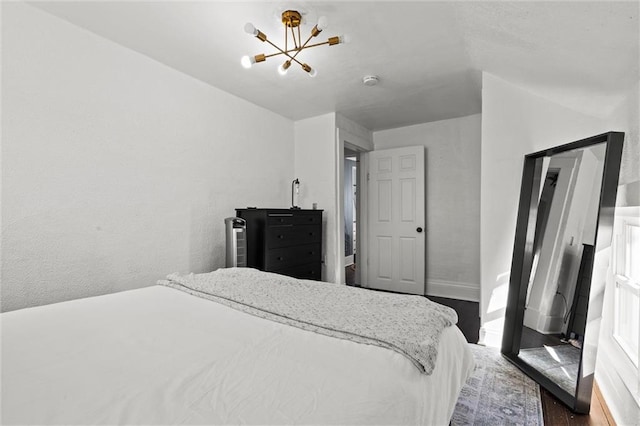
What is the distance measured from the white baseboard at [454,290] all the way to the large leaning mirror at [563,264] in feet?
5.62

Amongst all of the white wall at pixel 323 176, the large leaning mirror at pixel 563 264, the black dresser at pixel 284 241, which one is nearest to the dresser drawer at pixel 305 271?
the black dresser at pixel 284 241

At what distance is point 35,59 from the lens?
6.59 ft

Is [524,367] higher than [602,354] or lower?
lower

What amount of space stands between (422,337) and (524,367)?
1.67 metres

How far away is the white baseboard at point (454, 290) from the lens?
4.06 metres

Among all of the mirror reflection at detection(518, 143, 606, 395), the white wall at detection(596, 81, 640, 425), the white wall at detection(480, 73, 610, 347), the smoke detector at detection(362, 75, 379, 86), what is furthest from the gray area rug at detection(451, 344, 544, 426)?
the smoke detector at detection(362, 75, 379, 86)

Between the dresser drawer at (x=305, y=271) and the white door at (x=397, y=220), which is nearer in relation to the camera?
the dresser drawer at (x=305, y=271)

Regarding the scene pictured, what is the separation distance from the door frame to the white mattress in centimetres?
279

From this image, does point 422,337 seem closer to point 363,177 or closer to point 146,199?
point 146,199

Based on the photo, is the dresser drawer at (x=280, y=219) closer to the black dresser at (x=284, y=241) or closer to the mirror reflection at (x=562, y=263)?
the black dresser at (x=284, y=241)

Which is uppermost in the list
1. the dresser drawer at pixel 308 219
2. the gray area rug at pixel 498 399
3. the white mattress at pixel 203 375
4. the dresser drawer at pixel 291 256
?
the dresser drawer at pixel 308 219

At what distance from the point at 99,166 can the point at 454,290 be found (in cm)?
415

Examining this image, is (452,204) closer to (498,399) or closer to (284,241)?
(284,241)

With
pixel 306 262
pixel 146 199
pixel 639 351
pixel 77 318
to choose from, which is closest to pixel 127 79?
pixel 146 199
